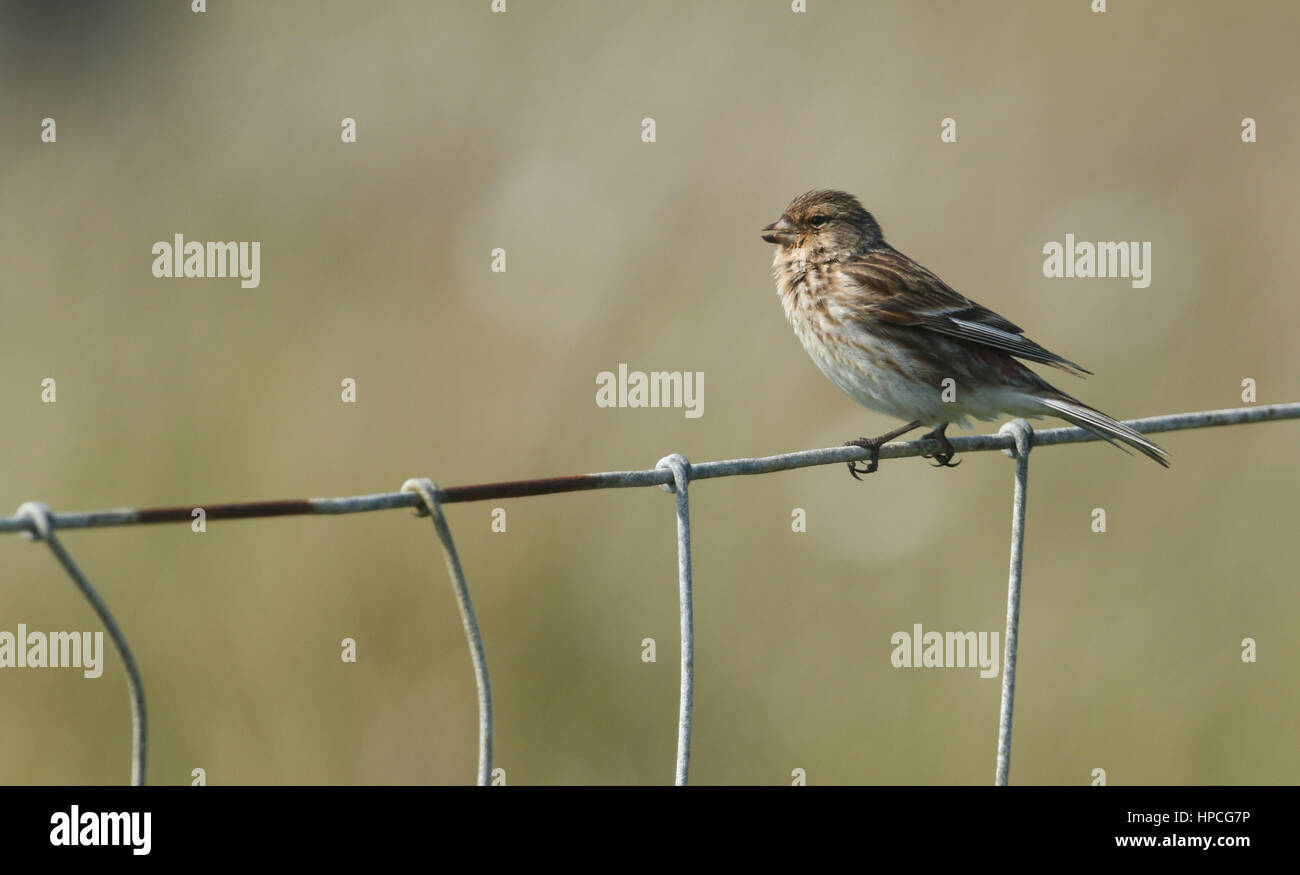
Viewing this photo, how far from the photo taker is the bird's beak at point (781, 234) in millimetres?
5469

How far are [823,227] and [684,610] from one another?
320 centimetres

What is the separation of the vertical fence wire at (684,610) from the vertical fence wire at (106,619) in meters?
0.93

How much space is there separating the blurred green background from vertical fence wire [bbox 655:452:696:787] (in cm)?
220

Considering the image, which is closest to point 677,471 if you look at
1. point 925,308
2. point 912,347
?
point 912,347

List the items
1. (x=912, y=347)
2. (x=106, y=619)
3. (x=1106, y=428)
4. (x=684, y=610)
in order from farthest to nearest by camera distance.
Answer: (x=912, y=347) < (x=1106, y=428) < (x=684, y=610) < (x=106, y=619)

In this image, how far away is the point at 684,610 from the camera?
98.7 inches

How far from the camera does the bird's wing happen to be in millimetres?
4871

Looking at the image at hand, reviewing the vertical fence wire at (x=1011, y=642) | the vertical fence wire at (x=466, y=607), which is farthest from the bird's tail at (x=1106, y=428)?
the vertical fence wire at (x=466, y=607)

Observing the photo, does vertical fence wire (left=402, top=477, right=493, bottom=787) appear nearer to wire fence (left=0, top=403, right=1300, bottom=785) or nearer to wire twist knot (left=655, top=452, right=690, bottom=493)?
wire fence (left=0, top=403, right=1300, bottom=785)

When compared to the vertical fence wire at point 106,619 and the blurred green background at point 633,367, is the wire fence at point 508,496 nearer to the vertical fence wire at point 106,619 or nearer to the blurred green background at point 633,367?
the vertical fence wire at point 106,619

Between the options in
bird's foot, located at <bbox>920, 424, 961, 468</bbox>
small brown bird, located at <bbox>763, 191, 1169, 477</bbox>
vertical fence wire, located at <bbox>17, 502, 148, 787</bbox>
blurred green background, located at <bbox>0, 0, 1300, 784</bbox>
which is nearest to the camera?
vertical fence wire, located at <bbox>17, 502, 148, 787</bbox>

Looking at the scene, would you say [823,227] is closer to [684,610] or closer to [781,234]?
[781,234]

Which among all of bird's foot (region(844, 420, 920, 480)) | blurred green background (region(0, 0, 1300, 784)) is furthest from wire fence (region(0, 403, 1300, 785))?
blurred green background (region(0, 0, 1300, 784))
